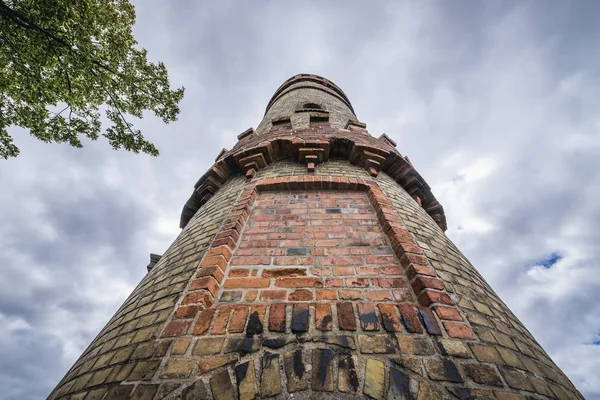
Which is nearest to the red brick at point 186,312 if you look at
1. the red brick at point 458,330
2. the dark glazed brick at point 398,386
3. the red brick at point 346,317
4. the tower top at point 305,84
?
the red brick at point 346,317

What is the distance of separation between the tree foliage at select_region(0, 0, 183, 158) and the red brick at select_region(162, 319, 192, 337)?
3.48 meters

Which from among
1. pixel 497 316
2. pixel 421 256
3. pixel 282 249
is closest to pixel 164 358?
pixel 282 249

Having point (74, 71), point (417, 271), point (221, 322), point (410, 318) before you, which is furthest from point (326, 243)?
point (74, 71)

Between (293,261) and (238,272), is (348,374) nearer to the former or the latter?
(293,261)

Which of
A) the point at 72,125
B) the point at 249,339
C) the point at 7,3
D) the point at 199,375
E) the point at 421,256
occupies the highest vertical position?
the point at 72,125

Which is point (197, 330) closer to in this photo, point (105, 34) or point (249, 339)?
point (249, 339)

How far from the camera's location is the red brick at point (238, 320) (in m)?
1.13

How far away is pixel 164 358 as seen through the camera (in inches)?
41.5

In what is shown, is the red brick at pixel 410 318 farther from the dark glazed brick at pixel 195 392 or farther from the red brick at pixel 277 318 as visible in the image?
the dark glazed brick at pixel 195 392

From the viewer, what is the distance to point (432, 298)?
1.25m

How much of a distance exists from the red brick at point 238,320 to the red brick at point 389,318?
62 centimetres

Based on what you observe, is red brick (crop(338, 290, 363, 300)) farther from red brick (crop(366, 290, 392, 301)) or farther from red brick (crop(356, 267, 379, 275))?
red brick (crop(356, 267, 379, 275))

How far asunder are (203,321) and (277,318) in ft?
1.13

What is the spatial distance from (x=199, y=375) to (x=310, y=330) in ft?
1.49
